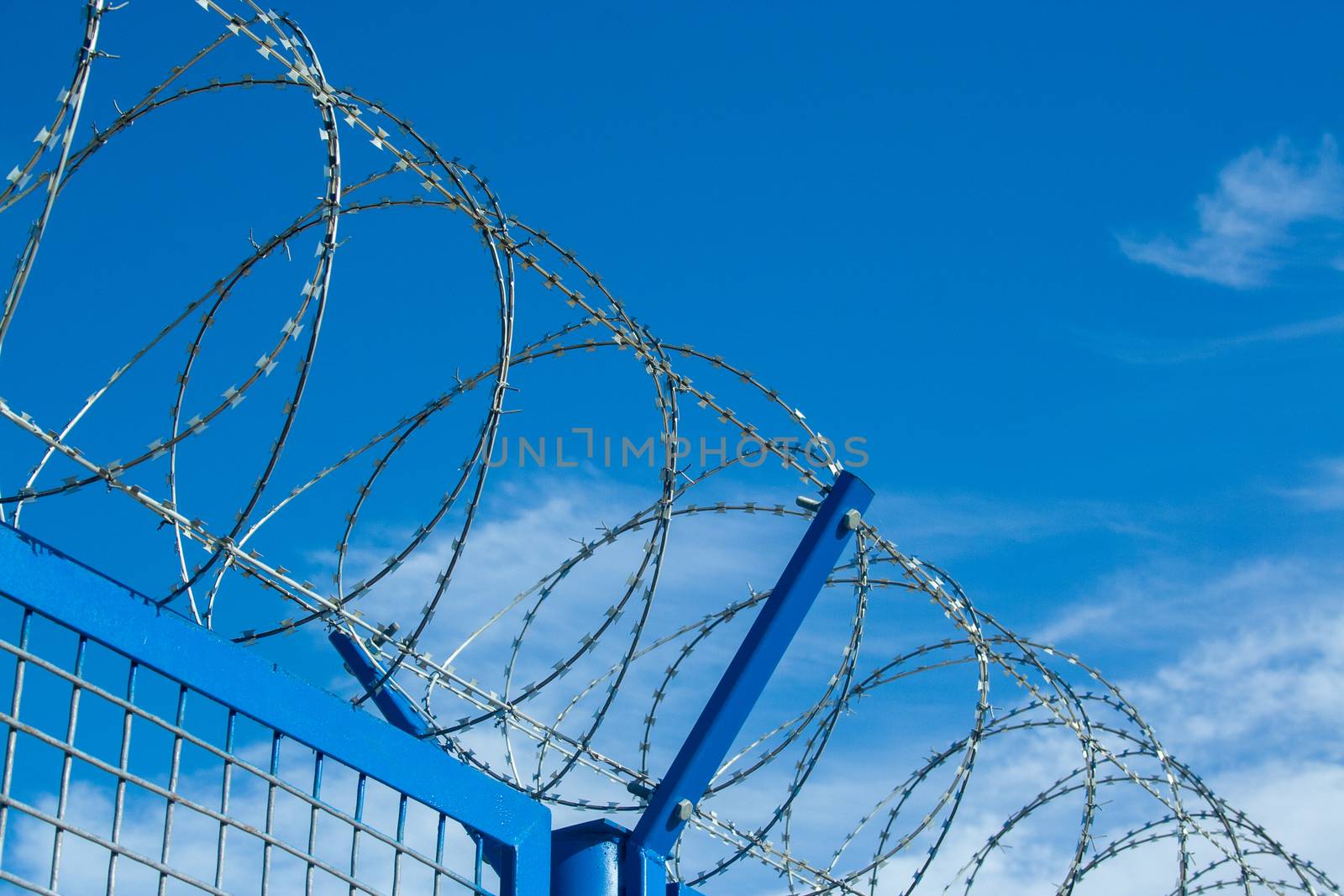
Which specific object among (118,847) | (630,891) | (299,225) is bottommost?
(118,847)

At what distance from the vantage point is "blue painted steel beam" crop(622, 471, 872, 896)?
9.62m

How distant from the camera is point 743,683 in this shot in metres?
9.89

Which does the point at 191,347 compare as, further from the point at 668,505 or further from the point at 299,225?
the point at 668,505

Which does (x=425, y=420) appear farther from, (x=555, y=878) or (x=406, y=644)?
(x=555, y=878)

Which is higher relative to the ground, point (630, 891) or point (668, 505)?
point (668, 505)

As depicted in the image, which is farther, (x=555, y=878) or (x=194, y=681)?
(x=555, y=878)

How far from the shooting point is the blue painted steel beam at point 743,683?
379 inches

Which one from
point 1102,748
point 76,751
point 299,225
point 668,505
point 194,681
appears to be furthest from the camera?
point 1102,748

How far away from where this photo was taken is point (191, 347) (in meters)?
8.67

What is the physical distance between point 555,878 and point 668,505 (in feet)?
7.48

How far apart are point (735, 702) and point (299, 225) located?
3883mm

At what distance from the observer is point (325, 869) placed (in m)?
7.50

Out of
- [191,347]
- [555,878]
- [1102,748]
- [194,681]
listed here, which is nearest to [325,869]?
[194,681]

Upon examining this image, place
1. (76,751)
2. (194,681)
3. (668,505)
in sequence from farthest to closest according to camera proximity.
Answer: (668,505), (194,681), (76,751)
